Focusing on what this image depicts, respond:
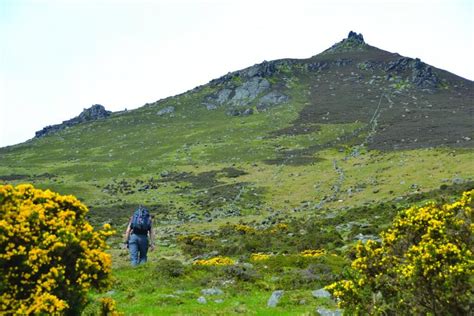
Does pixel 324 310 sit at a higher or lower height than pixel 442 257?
lower

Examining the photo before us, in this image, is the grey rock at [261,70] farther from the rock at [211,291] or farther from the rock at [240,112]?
the rock at [211,291]

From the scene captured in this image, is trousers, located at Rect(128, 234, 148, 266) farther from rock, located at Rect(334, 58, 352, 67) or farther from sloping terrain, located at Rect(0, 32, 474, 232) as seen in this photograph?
rock, located at Rect(334, 58, 352, 67)

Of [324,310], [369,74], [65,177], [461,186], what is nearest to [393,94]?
[369,74]

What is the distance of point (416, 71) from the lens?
6580 inches

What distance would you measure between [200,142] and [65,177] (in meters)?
39.7

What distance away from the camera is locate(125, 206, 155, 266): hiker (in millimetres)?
17812

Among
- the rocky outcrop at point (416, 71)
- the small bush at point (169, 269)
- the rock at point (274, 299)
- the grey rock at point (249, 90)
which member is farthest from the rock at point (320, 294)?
the rocky outcrop at point (416, 71)

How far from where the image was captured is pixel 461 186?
126 feet

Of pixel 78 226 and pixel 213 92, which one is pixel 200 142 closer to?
pixel 213 92

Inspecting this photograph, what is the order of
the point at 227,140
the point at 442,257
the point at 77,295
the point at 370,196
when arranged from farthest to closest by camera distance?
the point at 227,140
the point at 370,196
the point at 77,295
the point at 442,257

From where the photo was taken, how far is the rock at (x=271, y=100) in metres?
161

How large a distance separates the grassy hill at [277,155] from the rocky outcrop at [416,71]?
1.88 ft

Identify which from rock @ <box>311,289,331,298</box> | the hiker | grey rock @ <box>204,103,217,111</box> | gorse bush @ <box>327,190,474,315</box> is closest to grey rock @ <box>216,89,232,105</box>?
grey rock @ <box>204,103,217,111</box>

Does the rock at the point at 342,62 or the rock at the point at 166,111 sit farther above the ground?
the rock at the point at 342,62
